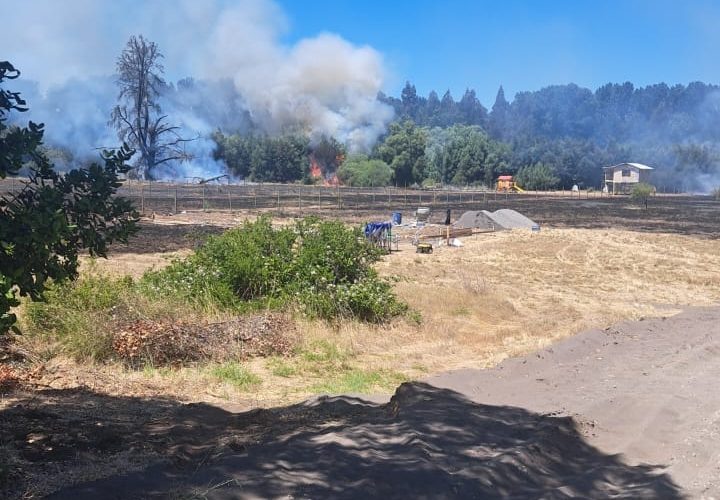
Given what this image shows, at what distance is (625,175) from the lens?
286ft

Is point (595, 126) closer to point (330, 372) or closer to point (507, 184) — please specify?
point (507, 184)

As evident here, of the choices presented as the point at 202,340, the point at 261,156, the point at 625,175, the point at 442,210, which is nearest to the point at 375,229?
the point at 202,340

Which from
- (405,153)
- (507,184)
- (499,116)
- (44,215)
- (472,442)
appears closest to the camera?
(44,215)

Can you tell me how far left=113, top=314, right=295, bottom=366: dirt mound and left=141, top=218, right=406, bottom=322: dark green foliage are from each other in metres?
1.00

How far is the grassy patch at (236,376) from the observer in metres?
8.06

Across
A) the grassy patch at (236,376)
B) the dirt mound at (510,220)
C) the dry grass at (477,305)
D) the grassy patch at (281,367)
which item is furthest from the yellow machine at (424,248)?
the grassy patch at (236,376)

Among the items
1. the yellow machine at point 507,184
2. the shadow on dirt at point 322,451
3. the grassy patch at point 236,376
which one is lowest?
the grassy patch at point 236,376

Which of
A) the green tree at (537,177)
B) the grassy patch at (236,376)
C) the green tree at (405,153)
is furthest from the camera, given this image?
the green tree at (537,177)

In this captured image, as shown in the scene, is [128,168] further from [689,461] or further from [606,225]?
[606,225]

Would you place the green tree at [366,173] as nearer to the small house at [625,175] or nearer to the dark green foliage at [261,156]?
the dark green foliage at [261,156]

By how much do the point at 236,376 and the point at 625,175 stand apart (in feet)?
283

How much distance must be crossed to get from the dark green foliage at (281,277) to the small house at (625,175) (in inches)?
3136

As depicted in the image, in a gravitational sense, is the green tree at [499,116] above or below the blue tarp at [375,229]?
above

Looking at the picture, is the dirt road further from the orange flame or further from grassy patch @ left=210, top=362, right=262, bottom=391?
the orange flame
